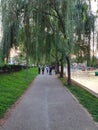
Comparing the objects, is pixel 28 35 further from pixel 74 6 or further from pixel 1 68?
pixel 1 68

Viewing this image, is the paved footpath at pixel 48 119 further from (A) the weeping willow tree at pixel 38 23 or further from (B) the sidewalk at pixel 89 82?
(B) the sidewalk at pixel 89 82

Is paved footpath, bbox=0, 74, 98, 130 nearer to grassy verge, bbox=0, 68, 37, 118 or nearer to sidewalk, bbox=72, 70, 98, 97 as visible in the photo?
grassy verge, bbox=0, 68, 37, 118

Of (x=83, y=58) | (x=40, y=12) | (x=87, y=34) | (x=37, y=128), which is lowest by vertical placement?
(x=37, y=128)

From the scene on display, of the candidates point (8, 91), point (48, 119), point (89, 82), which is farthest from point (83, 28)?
point (89, 82)

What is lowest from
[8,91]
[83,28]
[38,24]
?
[8,91]

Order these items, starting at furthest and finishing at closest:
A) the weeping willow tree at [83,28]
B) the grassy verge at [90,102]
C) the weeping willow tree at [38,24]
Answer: the weeping willow tree at [83,28], the weeping willow tree at [38,24], the grassy verge at [90,102]

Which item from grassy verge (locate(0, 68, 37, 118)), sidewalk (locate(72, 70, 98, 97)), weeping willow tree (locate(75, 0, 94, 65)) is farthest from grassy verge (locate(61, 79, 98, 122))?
weeping willow tree (locate(75, 0, 94, 65))

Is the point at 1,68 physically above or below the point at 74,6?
below

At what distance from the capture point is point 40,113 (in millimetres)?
11250

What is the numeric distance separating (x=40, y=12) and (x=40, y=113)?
33.2ft

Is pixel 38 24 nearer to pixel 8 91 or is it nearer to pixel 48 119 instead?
pixel 8 91

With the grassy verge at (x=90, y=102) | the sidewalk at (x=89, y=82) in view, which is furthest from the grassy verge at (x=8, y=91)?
the sidewalk at (x=89, y=82)

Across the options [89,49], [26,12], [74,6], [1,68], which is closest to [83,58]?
[89,49]

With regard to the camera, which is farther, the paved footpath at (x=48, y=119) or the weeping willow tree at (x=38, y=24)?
the weeping willow tree at (x=38, y=24)
